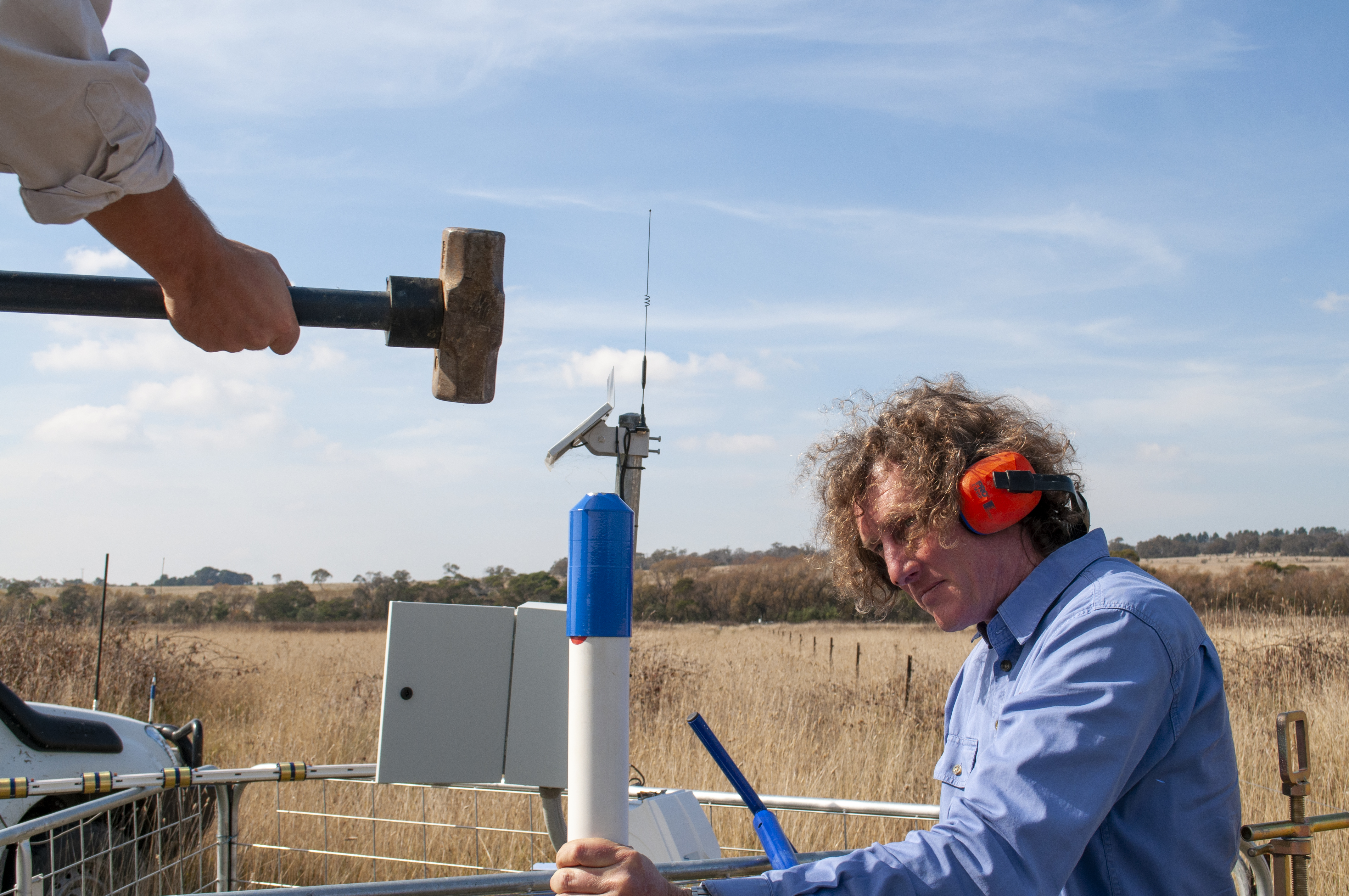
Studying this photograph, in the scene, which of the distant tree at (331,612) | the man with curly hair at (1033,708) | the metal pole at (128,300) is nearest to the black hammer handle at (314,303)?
the metal pole at (128,300)

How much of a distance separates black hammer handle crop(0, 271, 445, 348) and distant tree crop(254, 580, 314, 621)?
122 ft

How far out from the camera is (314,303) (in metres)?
1.36

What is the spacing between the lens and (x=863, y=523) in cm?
223

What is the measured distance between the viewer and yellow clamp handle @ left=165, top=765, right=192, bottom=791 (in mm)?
2781

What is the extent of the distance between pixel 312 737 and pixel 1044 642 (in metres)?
8.48

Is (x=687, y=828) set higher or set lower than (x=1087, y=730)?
lower

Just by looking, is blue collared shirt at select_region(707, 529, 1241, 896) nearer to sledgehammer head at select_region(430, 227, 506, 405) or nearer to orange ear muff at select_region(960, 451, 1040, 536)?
orange ear muff at select_region(960, 451, 1040, 536)

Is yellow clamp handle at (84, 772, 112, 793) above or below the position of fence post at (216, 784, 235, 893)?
above

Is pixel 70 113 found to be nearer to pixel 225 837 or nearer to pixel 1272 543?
pixel 225 837

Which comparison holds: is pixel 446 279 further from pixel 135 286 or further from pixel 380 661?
pixel 380 661

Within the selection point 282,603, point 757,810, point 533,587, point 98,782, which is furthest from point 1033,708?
point 282,603

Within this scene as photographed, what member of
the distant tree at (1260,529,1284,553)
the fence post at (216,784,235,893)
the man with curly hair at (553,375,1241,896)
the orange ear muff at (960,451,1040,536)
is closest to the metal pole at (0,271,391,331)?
the man with curly hair at (553,375,1241,896)

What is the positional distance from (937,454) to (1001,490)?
153 millimetres

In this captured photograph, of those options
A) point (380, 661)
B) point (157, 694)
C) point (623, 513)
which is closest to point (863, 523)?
point (623, 513)
